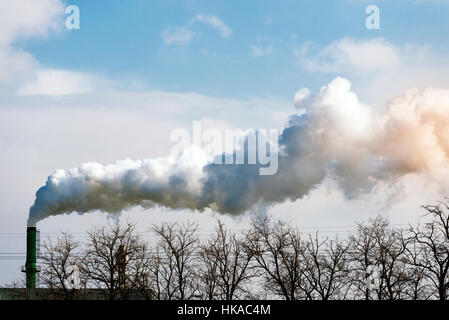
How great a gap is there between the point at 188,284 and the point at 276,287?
736 centimetres

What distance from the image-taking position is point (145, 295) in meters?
50.2

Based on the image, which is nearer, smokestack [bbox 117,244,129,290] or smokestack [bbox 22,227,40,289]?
smokestack [bbox 117,244,129,290]

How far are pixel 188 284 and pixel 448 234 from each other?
19.1 m

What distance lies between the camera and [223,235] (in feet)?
170

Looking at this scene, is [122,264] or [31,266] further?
[31,266]

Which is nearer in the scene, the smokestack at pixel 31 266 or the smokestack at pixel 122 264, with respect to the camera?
the smokestack at pixel 122 264
